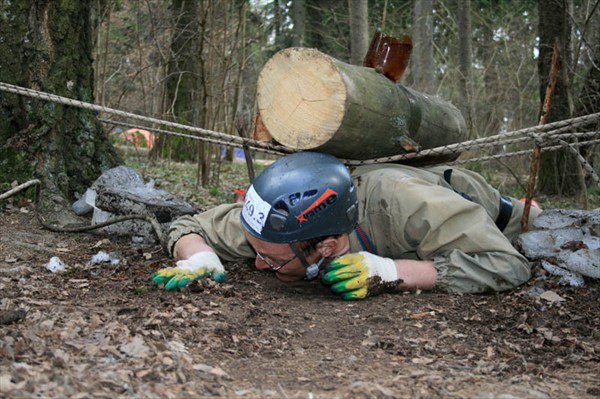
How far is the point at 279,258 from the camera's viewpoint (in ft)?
10.5

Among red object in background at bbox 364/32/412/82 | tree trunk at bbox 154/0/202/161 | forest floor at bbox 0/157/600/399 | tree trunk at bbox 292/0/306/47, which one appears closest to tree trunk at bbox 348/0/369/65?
tree trunk at bbox 154/0/202/161

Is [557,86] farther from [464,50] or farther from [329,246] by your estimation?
[329,246]

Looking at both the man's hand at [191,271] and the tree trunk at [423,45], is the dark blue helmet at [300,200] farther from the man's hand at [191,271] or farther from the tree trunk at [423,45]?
the tree trunk at [423,45]

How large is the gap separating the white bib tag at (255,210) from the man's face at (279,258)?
95 millimetres

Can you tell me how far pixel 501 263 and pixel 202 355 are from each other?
1654 mm

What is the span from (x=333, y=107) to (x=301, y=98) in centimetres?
21

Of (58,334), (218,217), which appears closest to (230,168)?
(218,217)

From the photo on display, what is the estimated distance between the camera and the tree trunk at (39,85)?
401cm

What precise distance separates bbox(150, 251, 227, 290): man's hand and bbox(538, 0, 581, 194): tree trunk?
4626 millimetres

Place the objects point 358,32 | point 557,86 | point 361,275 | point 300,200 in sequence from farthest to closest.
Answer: point 358,32, point 557,86, point 361,275, point 300,200

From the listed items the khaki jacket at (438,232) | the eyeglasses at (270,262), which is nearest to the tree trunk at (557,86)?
the khaki jacket at (438,232)

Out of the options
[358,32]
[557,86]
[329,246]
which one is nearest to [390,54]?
[329,246]

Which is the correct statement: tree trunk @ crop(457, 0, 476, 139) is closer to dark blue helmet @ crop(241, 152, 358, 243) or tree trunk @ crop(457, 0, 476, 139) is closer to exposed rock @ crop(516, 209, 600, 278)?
exposed rock @ crop(516, 209, 600, 278)

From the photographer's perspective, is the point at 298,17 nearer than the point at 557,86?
No
